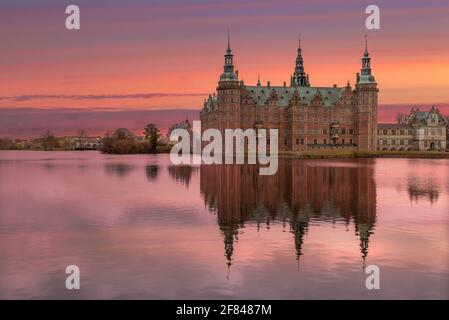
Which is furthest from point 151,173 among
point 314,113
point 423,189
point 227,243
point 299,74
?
point 299,74

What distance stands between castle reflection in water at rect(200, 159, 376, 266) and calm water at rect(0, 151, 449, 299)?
0.32 feet

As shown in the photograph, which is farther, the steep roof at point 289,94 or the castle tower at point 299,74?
the castle tower at point 299,74

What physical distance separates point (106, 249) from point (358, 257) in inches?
412

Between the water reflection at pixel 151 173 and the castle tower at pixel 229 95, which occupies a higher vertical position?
the castle tower at pixel 229 95

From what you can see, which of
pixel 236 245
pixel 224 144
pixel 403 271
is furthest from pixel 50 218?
pixel 224 144

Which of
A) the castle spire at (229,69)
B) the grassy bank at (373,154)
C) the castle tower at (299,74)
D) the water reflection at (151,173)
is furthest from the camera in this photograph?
the castle tower at (299,74)

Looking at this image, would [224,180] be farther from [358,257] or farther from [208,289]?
[208,289]

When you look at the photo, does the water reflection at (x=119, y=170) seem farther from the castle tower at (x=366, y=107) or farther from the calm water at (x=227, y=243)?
the castle tower at (x=366, y=107)

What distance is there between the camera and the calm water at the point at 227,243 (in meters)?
17.6

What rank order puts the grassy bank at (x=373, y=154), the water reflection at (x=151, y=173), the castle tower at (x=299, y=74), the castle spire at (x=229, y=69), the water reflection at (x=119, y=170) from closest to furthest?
the water reflection at (x=151, y=173), the water reflection at (x=119, y=170), the grassy bank at (x=373, y=154), the castle spire at (x=229, y=69), the castle tower at (x=299, y=74)

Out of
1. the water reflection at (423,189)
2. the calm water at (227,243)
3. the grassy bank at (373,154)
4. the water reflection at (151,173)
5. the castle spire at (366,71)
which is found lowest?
the calm water at (227,243)

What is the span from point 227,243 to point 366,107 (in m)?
141

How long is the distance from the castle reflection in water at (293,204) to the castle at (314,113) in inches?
3945

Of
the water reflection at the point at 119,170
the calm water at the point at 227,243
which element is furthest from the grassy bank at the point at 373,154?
the calm water at the point at 227,243
